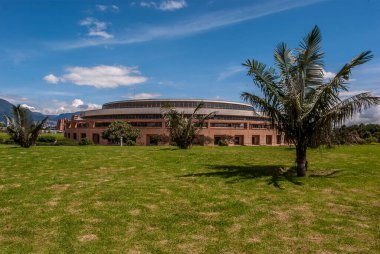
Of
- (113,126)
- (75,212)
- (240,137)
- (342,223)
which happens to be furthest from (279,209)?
(240,137)

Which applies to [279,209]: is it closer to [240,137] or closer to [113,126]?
[113,126]

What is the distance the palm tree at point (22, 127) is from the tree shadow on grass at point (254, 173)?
62.2 ft

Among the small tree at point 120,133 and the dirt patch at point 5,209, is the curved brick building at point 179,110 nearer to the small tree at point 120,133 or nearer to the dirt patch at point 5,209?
the small tree at point 120,133

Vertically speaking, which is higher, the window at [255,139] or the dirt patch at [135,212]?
the window at [255,139]

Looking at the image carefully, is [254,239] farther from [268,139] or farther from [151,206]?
[268,139]

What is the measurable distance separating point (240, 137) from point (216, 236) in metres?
75.4

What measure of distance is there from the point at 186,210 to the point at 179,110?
238 feet

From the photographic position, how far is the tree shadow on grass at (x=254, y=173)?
1450 centimetres

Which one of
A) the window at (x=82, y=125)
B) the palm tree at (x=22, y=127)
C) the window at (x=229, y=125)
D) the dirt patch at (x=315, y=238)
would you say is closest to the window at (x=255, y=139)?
the window at (x=229, y=125)

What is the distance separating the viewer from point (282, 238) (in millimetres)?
8023

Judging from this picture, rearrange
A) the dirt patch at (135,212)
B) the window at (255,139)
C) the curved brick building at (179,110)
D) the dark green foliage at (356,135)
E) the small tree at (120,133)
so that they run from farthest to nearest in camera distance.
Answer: the window at (255,139) → the curved brick building at (179,110) → the small tree at (120,133) → the dark green foliage at (356,135) → the dirt patch at (135,212)

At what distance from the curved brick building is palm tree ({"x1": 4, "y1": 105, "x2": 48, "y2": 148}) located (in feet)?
151

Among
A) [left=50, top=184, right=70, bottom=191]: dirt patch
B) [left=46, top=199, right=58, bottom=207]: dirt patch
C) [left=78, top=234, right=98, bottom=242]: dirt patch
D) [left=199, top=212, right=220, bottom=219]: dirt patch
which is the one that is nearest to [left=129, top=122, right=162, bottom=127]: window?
[left=50, top=184, right=70, bottom=191]: dirt patch

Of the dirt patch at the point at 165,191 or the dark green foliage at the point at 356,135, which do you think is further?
the dark green foliage at the point at 356,135
